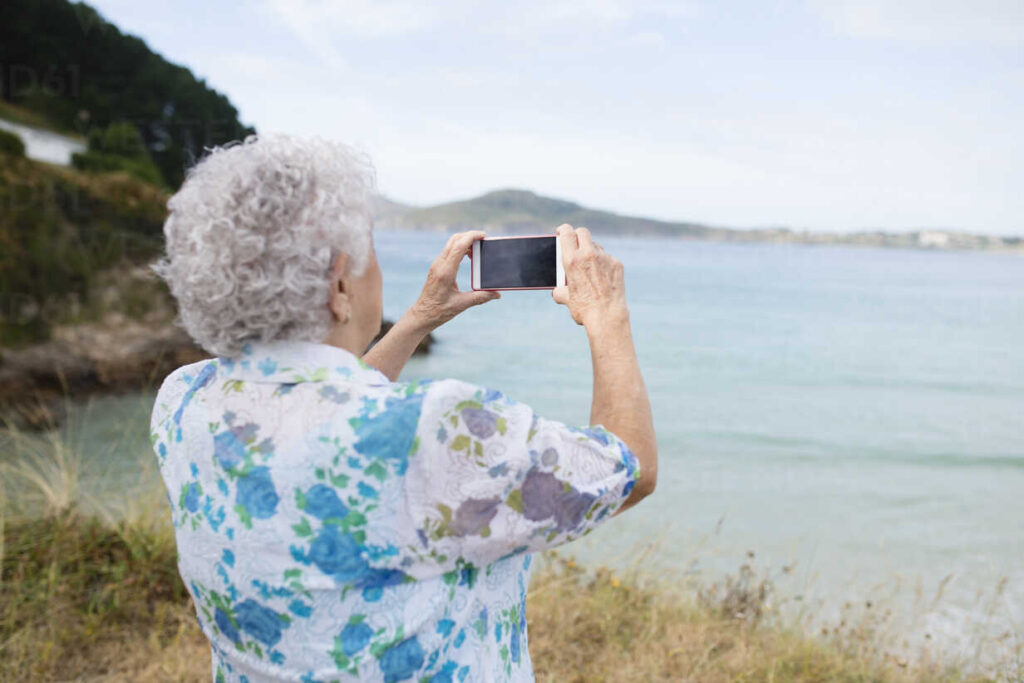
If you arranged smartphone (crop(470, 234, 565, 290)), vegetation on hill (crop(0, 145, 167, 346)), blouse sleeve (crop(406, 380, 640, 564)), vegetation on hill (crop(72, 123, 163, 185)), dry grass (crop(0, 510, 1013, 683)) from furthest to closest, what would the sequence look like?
vegetation on hill (crop(72, 123, 163, 185)) → vegetation on hill (crop(0, 145, 167, 346)) → dry grass (crop(0, 510, 1013, 683)) → smartphone (crop(470, 234, 565, 290)) → blouse sleeve (crop(406, 380, 640, 564))

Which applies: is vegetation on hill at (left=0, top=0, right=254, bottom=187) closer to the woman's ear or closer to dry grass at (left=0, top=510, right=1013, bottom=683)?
dry grass at (left=0, top=510, right=1013, bottom=683)

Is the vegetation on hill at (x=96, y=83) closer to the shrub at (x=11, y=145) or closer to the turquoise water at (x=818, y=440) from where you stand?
the shrub at (x=11, y=145)

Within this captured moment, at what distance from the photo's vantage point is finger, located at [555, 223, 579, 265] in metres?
1.56

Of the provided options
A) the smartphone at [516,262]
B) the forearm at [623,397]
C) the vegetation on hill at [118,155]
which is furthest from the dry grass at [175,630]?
the vegetation on hill at [118,155]

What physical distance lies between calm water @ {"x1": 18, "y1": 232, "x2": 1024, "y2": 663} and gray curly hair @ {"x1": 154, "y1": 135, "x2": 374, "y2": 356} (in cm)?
43

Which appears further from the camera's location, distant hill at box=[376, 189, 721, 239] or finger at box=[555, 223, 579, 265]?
distant hill at box=[376, 189, 721, 239]

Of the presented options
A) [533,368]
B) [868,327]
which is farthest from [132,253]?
[868,327]

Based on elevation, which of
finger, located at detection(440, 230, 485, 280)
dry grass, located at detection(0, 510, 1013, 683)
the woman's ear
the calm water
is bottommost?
the calm water

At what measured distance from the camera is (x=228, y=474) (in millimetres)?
1171

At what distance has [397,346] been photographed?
1.83m

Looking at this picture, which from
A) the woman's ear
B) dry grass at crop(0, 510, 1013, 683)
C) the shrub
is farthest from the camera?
the shrub

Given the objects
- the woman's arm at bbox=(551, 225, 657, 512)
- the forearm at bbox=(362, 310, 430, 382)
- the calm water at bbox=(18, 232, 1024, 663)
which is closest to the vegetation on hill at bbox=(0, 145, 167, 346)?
the calm water at bbox=(18, 232, 1024, 663)

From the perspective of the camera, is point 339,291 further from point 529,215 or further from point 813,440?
point 529,215

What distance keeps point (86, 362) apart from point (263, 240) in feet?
44.9
